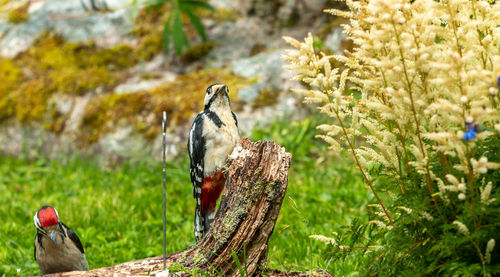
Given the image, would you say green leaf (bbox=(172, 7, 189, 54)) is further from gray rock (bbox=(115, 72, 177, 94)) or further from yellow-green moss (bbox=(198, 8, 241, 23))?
yellow-green moss (bbox=(198, 8, 241, 23))

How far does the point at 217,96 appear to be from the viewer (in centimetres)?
367

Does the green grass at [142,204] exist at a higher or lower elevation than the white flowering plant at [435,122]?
lower

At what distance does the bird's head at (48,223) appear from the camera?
4.05 meters

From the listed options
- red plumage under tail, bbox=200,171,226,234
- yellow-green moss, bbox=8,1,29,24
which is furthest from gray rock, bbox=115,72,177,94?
red plumage under tail, bbox=200,171,226,234

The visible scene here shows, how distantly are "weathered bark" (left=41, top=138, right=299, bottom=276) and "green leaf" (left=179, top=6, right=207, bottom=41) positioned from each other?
461 cm

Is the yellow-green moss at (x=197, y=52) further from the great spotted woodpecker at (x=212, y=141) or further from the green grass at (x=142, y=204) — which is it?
the great spotted woodpecker at (x=212, y=141)

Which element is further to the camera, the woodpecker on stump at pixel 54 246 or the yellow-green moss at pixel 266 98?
the yellow-green moss at pixel 266 98

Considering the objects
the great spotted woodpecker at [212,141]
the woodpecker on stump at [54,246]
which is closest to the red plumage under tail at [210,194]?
the great spotted woodpecker at [212,141]

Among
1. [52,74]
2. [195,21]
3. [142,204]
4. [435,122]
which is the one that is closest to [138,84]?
[195,21]

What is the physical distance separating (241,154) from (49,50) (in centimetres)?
592

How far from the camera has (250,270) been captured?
3.05 m

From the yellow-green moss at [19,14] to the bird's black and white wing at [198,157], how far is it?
19.5ft

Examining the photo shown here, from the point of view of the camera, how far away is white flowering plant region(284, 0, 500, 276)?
2.32 m

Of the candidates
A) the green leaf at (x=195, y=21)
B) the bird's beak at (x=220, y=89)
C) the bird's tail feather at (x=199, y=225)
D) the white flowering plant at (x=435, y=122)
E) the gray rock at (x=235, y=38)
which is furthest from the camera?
the gray rock at (x=235, y=38)
